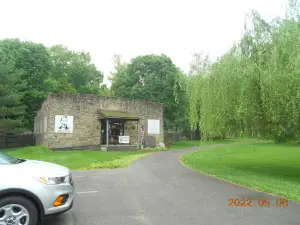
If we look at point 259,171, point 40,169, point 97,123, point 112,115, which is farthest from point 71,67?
point 40,169

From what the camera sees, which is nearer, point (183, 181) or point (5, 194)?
point (5, 194)

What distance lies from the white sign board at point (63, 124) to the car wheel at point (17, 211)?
804 inches

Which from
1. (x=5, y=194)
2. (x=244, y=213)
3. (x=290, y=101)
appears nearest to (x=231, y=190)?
(x=244, y=213)

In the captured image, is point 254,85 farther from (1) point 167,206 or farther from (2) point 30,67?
(2) point 30,67

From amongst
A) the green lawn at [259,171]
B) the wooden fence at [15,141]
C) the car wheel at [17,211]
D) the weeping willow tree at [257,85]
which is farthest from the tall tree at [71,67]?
the car wheel at [17,211]

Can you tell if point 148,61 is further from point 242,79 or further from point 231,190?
point 231,190

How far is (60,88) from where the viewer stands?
143 feet

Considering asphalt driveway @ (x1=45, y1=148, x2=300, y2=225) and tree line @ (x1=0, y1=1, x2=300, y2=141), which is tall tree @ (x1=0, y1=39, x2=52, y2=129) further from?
asphalt driveway @ (x1=45, y1=148, x2=300, y2=225)

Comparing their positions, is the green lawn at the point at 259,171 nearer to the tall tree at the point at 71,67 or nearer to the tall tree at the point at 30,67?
the tall tree at the point at 30,67

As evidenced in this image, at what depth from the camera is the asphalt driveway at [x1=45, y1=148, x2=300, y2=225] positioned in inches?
200

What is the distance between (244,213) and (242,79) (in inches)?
228

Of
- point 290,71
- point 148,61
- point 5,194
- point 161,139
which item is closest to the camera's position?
point 5,194

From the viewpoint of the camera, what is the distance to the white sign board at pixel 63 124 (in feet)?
78.2

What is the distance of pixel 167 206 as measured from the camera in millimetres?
6070
